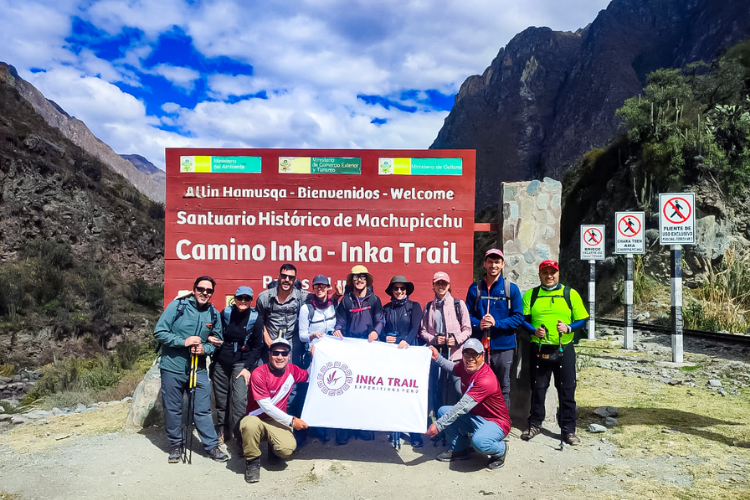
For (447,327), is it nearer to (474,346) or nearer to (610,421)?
(474,346)

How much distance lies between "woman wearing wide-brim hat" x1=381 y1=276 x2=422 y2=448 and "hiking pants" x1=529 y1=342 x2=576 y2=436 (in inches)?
51.2

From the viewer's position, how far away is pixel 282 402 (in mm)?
4656

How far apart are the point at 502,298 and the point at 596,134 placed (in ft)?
223

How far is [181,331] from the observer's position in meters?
4.82

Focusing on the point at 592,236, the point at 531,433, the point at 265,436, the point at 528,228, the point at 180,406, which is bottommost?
the point at 531,433

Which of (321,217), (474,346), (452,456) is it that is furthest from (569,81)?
(452,456)

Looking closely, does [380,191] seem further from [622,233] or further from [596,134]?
[596,134]

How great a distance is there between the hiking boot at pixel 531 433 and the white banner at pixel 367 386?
52.9 inches

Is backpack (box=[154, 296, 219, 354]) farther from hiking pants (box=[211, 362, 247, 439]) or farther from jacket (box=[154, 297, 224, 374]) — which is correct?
hiking pants (box=[211, 362, 247, 439])

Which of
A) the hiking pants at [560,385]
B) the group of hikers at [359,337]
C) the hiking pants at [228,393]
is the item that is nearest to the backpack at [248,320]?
the group of hikers at [359,337]

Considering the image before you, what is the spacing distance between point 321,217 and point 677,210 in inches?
269

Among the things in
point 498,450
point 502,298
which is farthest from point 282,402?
point 502,298

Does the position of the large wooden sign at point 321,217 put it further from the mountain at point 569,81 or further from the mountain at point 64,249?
the mountain at point 569,81

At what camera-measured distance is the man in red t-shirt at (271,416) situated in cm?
443
